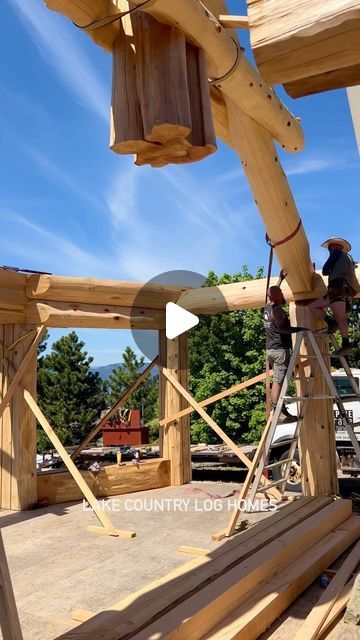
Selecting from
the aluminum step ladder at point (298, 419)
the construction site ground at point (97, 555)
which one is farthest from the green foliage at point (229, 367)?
the aluminum step ladder at point (298, 419)

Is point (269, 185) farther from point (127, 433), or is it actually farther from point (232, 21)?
point (127, 433)

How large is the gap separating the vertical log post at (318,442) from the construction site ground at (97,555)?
85 cm

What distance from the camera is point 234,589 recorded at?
317 centimetres

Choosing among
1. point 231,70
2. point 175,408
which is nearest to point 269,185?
point 231,70

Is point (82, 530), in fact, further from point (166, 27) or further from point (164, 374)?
point (166, 27)

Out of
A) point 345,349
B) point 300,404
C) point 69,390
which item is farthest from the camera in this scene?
point 69,390

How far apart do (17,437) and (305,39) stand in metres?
6.01

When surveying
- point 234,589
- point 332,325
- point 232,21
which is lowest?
point 234,589

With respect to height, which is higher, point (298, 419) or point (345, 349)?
point (345, 349)

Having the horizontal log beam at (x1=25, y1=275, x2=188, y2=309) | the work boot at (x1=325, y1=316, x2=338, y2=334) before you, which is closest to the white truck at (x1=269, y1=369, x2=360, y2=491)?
the work boot at (x1=325, y1=316, x2=338, y2=334)

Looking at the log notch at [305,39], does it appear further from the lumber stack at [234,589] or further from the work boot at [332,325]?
the work boot at [332,325]

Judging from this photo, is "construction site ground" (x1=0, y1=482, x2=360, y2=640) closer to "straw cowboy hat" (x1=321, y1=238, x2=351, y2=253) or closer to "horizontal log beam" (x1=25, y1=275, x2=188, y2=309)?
"horizontal log beam" (x1=25, y1=275, x2=188, y2=309)

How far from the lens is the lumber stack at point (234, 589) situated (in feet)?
8.91

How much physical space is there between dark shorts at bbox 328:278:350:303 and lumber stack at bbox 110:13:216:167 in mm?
3370
